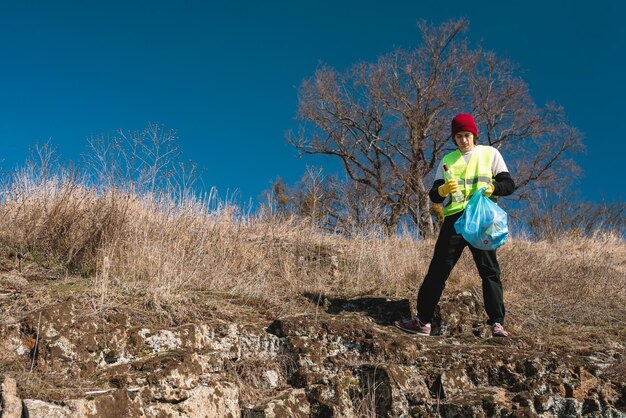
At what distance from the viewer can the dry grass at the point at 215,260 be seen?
14.9 ft

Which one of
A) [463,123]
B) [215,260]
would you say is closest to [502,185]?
[463,123]

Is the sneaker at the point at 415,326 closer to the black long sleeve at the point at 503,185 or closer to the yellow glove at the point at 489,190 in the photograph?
the black long sleeve at the point at 503,185

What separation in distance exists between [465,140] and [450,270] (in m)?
1.04

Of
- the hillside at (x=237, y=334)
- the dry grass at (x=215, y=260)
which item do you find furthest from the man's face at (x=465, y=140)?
the dry grass at (x=215, y=260)

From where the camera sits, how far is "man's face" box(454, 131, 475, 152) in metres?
4.26

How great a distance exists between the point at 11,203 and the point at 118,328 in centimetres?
283

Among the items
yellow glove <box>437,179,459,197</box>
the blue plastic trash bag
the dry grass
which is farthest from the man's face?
the dry grass

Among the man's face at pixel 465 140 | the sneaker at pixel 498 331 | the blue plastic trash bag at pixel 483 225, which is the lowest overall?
the sneaker at pixel 498 331

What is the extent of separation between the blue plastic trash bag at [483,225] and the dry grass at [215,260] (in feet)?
4.56

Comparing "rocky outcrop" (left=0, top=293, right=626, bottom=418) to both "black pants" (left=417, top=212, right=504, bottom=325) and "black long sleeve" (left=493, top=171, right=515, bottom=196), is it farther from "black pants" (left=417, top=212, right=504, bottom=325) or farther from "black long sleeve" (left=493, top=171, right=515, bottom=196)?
"black long sleeve" (left=493, top=171, right=515, bottom=196)

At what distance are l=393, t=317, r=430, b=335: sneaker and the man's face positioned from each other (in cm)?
144

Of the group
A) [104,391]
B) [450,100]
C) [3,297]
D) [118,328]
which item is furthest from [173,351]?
[450,100]

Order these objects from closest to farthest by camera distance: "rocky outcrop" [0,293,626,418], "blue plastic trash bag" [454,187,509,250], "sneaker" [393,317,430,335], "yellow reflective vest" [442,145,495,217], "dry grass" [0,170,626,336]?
"rocky outcrop" [0,293,626,418] < "blue plastic trash bag" [454,187,509,250] < "yellow reflective vest" [442,145,495,217] < "sneaker" [393,317,430,335] < "dry grass" [0,170,626,336]

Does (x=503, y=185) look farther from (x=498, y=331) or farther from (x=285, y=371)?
(x=285, y=371)
